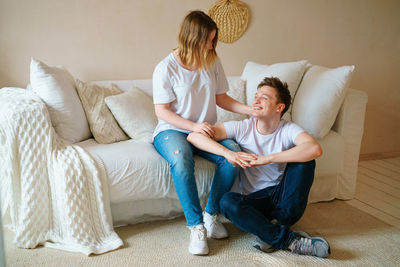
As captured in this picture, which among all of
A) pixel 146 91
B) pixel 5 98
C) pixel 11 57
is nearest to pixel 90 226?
pixel 5 98

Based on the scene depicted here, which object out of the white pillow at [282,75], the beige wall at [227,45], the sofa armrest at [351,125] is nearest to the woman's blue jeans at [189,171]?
the white pillow at [282,75]

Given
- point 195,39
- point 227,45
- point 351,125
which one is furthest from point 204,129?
point 227,45

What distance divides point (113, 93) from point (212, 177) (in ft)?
2.88

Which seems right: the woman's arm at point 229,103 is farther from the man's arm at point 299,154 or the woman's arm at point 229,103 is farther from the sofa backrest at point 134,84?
the sofa backrest at point 134,84

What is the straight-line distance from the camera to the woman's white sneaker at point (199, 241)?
66.3 inches

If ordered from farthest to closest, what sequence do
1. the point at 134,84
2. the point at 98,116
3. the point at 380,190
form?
1. the point at 380,190
2. the point at 134,84
3. the point at 98,116

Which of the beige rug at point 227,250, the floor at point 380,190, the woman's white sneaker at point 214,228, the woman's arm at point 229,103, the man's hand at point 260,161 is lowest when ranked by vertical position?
the floor at point 380,190

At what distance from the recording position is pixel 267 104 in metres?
1.80

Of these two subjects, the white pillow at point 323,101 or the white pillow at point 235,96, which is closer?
the white pillow at point 323,101

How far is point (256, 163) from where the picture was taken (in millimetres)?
1741

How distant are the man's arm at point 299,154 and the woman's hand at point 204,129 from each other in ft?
0.88

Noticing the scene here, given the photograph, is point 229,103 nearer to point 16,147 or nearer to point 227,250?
point 227,250

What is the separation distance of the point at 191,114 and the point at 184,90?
0.44 ft

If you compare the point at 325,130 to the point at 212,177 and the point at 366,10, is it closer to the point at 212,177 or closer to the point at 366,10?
the point at 212,177
